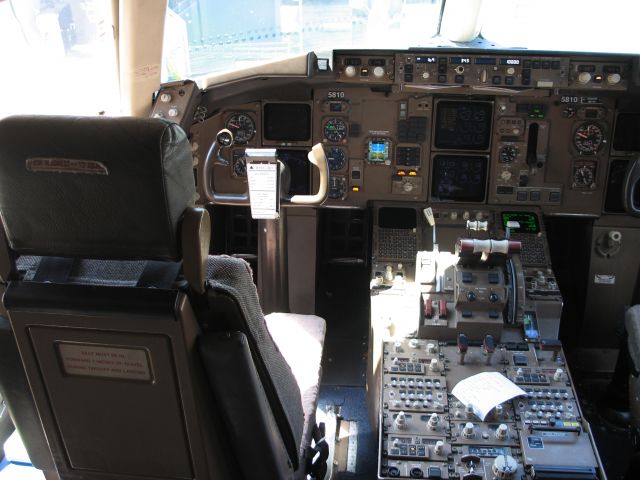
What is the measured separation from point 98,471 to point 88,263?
569 mm

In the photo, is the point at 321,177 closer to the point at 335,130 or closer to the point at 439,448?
the point at 335,130

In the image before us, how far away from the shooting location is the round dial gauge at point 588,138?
11.4 feet

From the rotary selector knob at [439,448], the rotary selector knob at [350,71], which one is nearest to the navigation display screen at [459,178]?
the rotary selector knob at [350,71]

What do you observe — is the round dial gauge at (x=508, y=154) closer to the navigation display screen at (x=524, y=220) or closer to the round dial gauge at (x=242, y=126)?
the navigation display screen at (x=524, y=220)

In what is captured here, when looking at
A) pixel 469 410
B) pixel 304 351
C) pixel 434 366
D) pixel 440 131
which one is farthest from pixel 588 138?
pixel 304 351

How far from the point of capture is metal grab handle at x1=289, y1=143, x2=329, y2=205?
2607mm

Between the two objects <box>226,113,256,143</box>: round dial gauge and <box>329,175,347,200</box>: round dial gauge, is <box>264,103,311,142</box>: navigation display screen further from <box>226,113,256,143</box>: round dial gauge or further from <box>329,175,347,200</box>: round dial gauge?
<box>329,175,347,200</box>: round dial gauge

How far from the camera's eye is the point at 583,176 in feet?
11.6

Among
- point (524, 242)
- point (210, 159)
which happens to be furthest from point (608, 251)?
point (210, 159)

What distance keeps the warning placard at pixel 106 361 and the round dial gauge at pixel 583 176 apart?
115 inches

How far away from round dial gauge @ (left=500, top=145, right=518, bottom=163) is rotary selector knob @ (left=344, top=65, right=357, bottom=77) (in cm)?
98

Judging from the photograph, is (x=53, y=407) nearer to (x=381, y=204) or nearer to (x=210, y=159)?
(x=210, y=159)

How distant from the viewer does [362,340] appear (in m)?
3.82

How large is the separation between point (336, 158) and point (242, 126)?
595 mm
